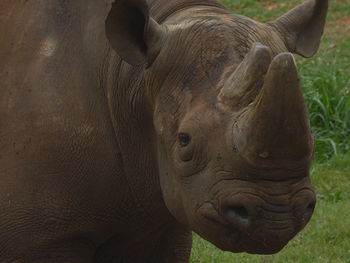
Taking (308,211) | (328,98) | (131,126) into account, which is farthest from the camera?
(328,98)

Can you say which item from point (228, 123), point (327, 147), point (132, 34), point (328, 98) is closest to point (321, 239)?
point (327, 147)

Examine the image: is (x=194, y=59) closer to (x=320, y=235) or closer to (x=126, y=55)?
(x=126, y=55)

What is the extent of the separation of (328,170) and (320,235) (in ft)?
4.99

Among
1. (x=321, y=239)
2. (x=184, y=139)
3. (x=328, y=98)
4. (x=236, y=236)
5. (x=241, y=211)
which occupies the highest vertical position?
(x=184, y=139)

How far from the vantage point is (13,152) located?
5.13m

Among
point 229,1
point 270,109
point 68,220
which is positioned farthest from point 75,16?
point 229,1

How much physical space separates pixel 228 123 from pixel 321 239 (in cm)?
371

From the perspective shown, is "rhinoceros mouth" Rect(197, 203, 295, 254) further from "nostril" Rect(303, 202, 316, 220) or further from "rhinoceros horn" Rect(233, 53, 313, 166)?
"rhinoceros horn" Rect(233, 53, 313, 166)

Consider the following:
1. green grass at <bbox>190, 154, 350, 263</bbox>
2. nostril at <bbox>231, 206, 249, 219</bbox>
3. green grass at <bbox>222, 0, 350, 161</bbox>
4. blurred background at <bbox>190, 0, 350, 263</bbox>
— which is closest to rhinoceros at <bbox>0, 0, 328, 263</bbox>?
nostril at <bbox>231, 206, 249, 219</bbox>

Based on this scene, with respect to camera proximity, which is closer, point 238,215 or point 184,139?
point 238,215

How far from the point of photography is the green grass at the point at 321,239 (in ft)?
24.6

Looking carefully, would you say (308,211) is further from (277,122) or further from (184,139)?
(184,139)

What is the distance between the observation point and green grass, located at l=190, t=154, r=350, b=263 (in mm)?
7512

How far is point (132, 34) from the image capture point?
487 cm
